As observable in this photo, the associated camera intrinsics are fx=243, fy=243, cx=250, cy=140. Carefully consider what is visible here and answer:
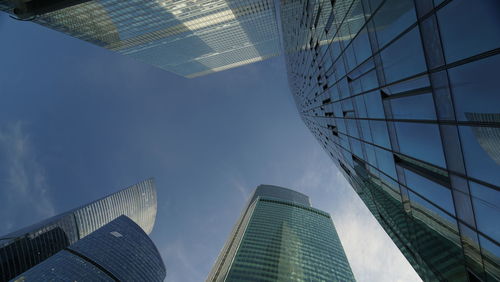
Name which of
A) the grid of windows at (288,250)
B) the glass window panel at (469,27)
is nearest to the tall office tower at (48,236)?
the grid of windows at (288,250)

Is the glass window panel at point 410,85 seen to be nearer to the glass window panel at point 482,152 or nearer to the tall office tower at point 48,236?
the glass window panel at point 482,152

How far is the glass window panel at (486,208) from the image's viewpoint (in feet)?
20.0

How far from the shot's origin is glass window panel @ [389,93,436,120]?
8227 mm

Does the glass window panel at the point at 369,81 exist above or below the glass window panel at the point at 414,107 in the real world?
above

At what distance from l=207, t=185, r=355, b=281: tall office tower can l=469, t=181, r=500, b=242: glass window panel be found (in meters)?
80.3

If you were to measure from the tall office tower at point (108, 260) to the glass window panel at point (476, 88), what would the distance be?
499 feet

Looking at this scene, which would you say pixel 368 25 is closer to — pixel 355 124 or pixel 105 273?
pixel 355 124

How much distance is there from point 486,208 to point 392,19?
7134mm

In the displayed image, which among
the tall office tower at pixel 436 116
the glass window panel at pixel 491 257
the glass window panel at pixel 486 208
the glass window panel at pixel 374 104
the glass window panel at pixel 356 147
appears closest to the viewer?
the tall office tower at pixel 436 116

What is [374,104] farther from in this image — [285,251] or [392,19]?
[285,251]

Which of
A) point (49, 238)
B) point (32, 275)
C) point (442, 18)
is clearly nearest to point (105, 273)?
point (32, 275)

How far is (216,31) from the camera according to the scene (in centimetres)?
8875

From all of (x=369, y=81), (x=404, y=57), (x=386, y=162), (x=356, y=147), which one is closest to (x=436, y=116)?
(x=404, y=57)

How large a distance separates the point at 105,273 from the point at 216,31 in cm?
13365
